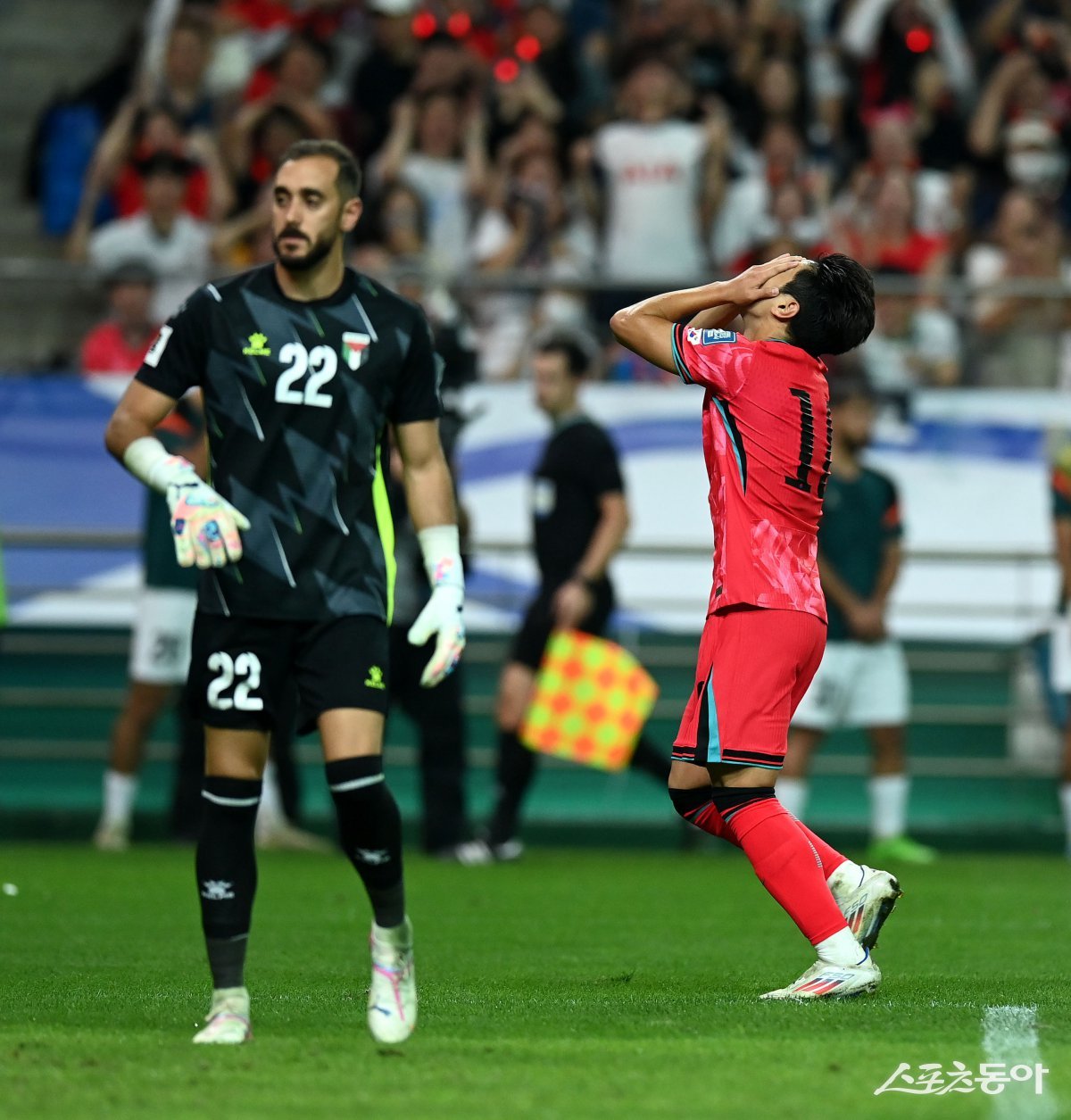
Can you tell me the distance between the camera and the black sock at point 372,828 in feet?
17.3

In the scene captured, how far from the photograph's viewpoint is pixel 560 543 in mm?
11578

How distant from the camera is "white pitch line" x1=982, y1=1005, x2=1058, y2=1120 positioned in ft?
14.1

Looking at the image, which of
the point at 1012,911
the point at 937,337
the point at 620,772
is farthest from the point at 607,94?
the point at 1012,911

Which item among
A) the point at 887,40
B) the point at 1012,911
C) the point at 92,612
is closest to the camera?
the point at 1012,911

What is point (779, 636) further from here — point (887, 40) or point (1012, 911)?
point (887, 40)

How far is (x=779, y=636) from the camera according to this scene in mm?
6219

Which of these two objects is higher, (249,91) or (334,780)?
Answer: (249,91)

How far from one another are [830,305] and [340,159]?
1.55 metres

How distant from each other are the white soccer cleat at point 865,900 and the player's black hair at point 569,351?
18.1 ft

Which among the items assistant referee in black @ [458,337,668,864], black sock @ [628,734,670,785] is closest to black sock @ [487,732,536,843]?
assistant referee in black @ [458,337,668,864]

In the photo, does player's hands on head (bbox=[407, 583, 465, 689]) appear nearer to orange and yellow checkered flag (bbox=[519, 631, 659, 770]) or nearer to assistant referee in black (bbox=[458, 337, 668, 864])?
assistant referee in black (bbox=[458, 337, 668, 864])

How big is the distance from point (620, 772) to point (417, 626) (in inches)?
312

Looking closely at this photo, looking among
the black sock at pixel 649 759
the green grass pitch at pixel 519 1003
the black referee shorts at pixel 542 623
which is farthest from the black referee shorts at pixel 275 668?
the black sock at pixel 649 759

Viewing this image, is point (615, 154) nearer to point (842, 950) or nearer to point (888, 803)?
point (888, 803)
